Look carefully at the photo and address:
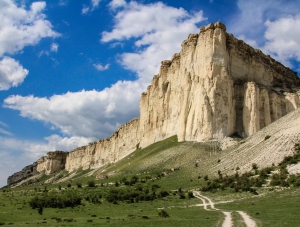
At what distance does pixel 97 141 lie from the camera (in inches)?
5566

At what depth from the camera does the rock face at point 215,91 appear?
7294cm

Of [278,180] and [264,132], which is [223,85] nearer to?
[264,132]

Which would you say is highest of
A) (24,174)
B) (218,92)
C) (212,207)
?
(218,92)

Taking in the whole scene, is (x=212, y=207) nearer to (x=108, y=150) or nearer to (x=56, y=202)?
(x=56, y=202)

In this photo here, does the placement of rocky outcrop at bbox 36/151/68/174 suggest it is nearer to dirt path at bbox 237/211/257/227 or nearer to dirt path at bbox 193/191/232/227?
dirt path at bbox 193/191/232/227

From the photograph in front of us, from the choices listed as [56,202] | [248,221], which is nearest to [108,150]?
[56,202]

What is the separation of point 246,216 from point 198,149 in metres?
43.8

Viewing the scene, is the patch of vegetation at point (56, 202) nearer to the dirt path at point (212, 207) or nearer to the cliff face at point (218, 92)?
the dirt path at point (212, 207)

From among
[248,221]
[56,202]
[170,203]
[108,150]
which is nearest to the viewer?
[248,221]

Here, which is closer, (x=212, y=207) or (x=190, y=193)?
(x=212, y=207)

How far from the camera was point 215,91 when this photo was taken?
73.1 meters

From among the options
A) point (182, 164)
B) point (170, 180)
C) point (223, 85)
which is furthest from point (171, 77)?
point (170, 180)

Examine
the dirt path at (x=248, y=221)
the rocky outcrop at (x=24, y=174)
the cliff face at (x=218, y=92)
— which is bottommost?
the dirt path at (x=248, y=221)

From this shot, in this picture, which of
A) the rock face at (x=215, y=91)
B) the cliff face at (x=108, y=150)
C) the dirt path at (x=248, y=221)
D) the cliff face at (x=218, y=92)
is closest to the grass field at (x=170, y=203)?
the dirt path at (x=248, y=221)
